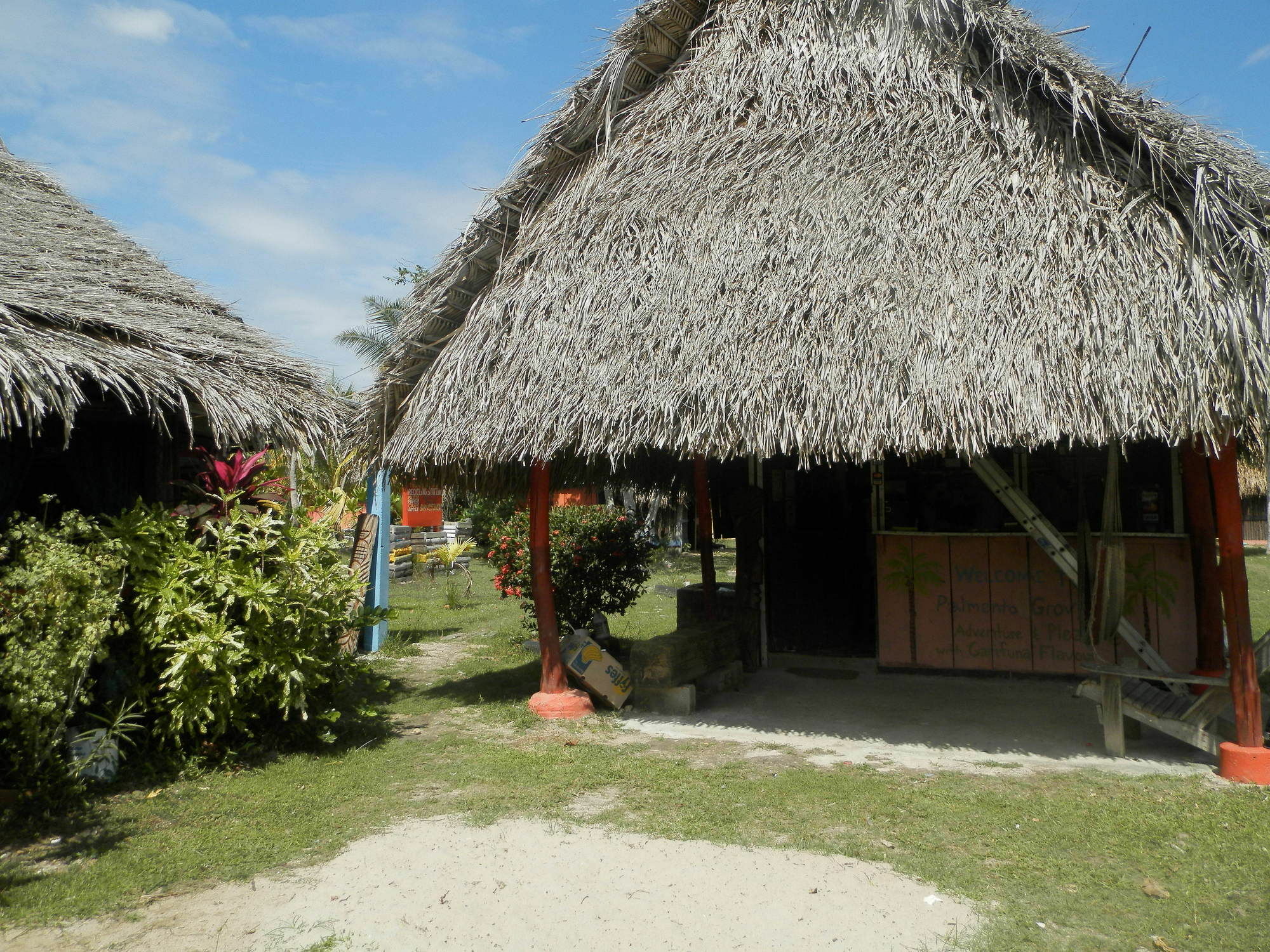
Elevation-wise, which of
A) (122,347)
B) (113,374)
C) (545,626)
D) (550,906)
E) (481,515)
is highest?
(122,347)

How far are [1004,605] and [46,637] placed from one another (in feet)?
21.8

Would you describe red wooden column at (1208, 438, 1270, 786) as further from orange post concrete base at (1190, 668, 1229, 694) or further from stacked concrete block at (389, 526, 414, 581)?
stacked concrete block at (389, 526, 414, 581)

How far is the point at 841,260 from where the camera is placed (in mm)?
5758

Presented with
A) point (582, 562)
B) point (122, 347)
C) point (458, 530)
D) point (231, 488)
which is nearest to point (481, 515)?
point (458, 530)

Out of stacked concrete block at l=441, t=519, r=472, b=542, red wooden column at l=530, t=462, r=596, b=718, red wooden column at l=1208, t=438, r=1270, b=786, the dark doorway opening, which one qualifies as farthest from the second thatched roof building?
stacked concrete block at l=441, t=519, r=472, b=542

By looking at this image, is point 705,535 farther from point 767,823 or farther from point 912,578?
point 767,823

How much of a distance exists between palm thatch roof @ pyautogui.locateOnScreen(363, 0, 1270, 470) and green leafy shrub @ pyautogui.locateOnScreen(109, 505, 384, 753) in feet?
4.08

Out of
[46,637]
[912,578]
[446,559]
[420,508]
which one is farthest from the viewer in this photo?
[420,508]

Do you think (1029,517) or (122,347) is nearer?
(122,347)

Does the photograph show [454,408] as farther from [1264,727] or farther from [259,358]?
[1264,727]

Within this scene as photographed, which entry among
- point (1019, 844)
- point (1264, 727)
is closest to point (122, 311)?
point (1019, 844)

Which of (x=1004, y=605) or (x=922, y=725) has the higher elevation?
(x=1004, y=605)

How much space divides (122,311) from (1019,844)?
215 inches

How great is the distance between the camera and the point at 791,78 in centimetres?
663
